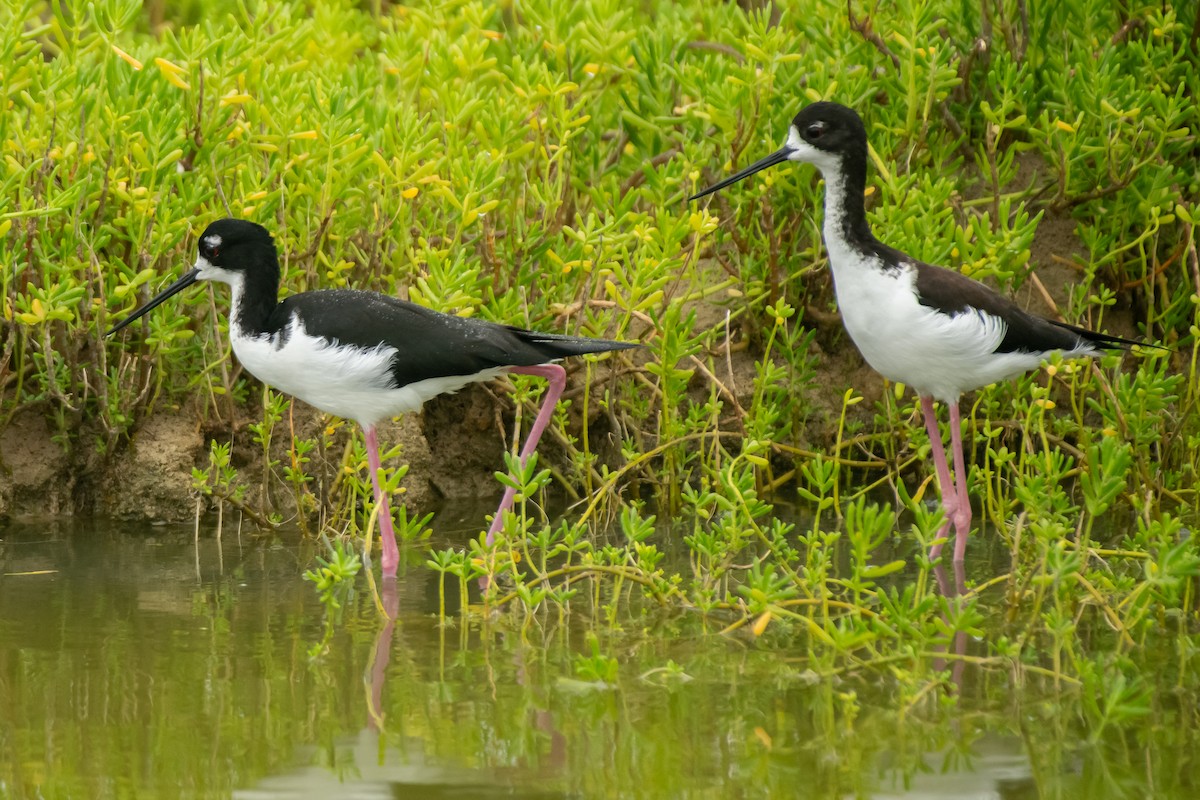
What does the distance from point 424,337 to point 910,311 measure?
1.57 meters

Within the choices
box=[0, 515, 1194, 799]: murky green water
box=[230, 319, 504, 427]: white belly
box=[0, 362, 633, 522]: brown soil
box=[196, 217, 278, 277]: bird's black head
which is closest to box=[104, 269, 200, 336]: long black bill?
box=[196, 217, 278, 277]: bird's black head

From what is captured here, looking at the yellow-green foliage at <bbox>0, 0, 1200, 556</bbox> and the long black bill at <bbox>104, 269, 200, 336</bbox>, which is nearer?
the long black bill at <bbox>104, 269, 200, 336</bbox>

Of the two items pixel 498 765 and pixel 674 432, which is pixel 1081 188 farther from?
pixel 498 765

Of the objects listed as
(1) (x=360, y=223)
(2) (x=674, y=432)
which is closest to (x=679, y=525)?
(2) (x=674, y=432)

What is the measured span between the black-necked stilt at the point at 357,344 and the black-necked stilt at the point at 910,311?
0.83m

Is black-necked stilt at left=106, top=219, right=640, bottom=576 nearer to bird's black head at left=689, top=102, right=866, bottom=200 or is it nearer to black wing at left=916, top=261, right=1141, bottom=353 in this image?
bird's black head at left=689, top=102, right=866, bottom=200

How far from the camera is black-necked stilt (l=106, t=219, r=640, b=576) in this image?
515 centimetres

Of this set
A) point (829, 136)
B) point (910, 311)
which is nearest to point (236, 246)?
point (829, 136)

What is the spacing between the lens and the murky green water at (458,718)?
3492 mm

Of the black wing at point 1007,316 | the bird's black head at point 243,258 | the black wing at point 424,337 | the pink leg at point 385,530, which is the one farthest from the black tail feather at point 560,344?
the black wing at point 1007,316

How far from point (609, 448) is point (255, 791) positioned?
9.86 ft

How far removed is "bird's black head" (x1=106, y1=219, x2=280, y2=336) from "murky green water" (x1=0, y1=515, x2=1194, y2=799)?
1.02m

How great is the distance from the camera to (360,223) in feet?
20.1

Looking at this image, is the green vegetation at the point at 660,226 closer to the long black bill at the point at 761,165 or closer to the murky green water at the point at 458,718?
the long black bill at the point at 761,165
